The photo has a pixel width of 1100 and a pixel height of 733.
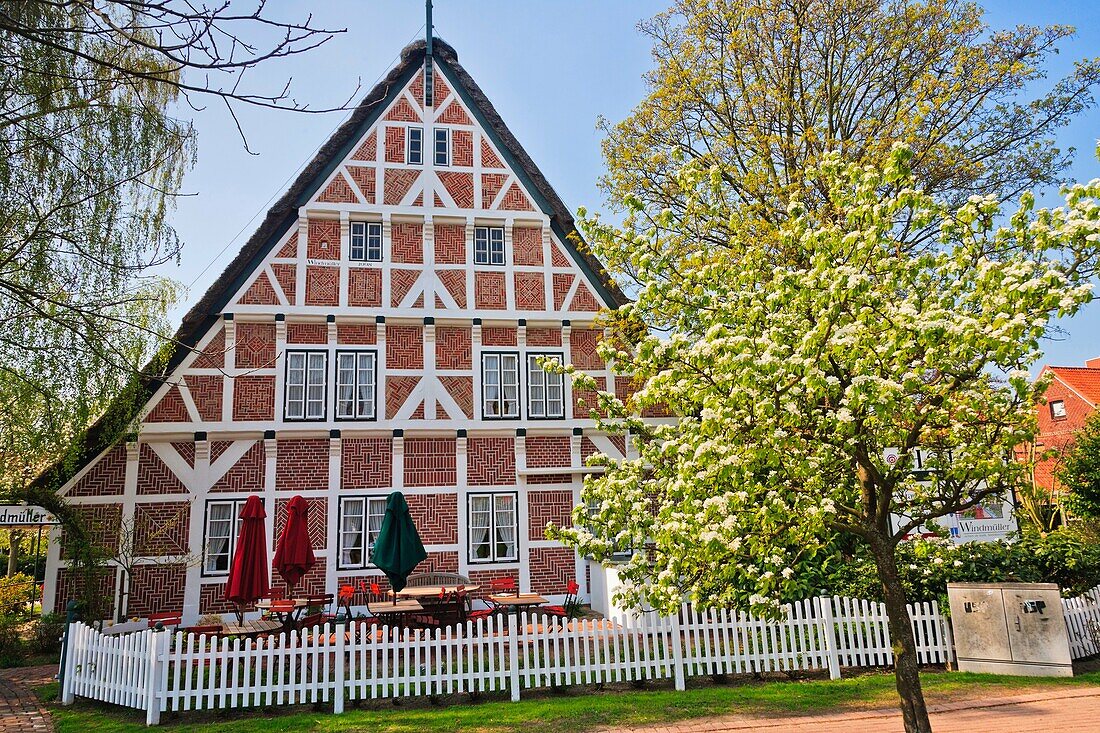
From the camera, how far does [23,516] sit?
52.9 ft

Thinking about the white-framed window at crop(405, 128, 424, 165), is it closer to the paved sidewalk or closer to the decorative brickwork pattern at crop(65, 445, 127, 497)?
the decorative brickwork pattern at crop(65, 445, 127, 497)

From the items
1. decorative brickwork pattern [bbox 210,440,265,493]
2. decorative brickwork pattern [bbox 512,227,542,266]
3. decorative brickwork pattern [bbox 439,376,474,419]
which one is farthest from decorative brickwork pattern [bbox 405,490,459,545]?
decorative brickwork pattern [bbox 512,227,542,266]

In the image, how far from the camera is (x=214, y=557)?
15086 mm

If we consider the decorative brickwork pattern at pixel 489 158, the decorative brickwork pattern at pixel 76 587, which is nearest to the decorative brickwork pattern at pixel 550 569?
the decorative brickwork pattern at pixel 76 587

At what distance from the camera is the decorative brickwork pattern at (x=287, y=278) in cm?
1643

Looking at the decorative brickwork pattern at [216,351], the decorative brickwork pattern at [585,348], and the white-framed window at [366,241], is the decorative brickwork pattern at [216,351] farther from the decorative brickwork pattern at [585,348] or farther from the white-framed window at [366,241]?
the decorative brickwork pattern at [585,348]

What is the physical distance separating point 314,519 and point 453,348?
482 cm

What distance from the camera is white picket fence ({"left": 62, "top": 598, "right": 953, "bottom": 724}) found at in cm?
876

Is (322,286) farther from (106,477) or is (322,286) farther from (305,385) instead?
(106,477)

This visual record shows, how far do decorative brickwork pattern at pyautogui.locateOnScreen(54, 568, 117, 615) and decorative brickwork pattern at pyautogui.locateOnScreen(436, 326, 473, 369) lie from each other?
7860mm

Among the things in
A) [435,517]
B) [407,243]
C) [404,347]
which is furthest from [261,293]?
[435,517]

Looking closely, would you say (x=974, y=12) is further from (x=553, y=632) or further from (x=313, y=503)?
(x=313, y=503)

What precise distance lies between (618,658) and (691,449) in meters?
3.98

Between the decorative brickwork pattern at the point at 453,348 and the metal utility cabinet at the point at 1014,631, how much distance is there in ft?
35.5
